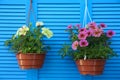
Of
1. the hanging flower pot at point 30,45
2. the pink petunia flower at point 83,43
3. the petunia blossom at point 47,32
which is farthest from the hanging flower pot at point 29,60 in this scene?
the pink petunia flower at point 83,43

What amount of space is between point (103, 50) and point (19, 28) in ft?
2.32

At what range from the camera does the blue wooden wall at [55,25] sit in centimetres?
285

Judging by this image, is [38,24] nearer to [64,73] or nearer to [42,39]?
[42,39]

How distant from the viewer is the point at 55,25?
287 centimetres

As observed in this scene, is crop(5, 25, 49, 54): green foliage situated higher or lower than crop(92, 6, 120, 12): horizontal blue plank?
lower

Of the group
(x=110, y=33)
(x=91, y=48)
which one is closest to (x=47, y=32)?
(x=91, y=48)

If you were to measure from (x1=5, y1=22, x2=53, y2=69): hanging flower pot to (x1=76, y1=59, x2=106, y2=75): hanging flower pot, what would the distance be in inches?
12.7

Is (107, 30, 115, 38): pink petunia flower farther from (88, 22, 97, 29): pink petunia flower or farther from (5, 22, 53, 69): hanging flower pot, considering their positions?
(5, 22, 53, 69): hanging flower pot

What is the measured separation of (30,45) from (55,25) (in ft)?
1.05

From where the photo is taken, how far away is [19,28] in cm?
282

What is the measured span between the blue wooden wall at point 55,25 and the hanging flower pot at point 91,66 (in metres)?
0.23

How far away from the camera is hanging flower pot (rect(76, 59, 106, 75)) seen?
2.59 m

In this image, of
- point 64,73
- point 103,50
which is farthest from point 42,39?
point 103,50

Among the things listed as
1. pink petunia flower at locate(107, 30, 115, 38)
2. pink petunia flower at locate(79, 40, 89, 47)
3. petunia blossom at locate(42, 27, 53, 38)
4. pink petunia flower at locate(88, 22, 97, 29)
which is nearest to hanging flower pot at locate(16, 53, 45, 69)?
petunia blossom at locate(42, 27, 53, 38)
